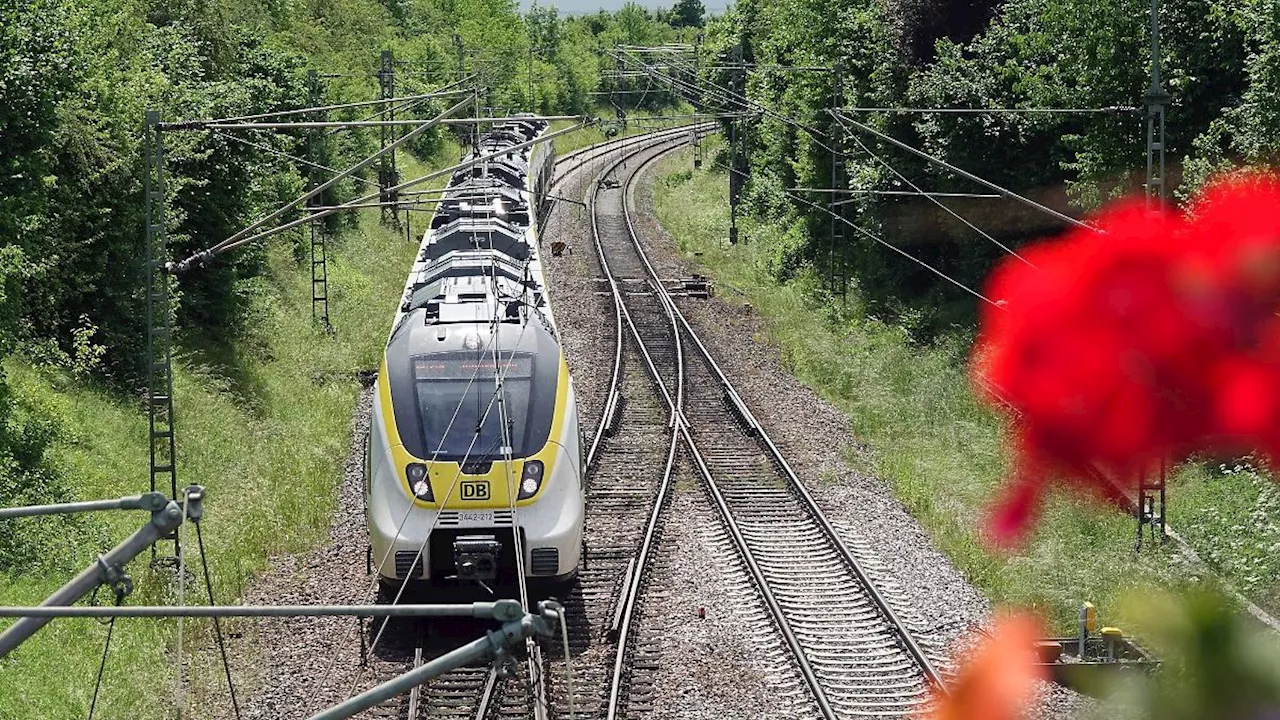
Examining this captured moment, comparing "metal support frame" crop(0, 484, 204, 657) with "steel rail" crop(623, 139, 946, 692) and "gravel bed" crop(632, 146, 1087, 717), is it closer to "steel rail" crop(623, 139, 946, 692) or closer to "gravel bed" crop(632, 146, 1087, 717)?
"steel rail" crop(623, 139, 946, 692)

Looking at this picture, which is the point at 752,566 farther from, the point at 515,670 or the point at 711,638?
the point at 515,670

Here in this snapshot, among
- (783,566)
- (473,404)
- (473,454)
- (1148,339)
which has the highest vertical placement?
(1148,339)

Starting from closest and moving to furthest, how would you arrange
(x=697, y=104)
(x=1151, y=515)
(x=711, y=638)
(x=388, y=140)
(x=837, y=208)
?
(x=711, y=638) < (x=1151, y=515) < (x=837, y=208) < (x=388, y=140) < (x=697, y=104)

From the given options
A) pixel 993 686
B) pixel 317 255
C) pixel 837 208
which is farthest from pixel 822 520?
pixel 317 255

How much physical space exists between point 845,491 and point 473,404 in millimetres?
7393

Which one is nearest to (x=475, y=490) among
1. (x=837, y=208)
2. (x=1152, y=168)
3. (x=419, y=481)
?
(x=419, y=481)

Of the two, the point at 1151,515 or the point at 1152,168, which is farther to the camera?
the point at 1151,515

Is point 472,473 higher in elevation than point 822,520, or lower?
higher

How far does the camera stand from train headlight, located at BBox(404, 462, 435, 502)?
14164mm

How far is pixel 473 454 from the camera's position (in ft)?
47.0

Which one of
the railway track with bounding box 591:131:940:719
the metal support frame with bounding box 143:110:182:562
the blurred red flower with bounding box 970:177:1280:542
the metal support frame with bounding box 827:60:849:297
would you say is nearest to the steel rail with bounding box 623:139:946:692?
the railway track with bounding box 591:131:940:719

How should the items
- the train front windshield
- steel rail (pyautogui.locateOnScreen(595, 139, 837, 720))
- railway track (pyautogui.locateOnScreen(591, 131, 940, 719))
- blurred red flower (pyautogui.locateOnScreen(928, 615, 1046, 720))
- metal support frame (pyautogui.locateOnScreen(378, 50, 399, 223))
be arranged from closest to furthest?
1. blurred red flower (pyautogui.locateOnScreen(928, 615, 1046, 720))
2. steel rail (pyautogui.locateOnScreen(595, 139, 837, 720))
3. railway track (pyautogui.locateOnScreen(591, 131, 940, 719))
4. the train front windshield
5. metal support frame (pyautogui.locateOnScreen(378, 50, 399, 223))

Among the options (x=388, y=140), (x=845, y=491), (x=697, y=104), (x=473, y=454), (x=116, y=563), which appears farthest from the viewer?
(x=697, y=104)

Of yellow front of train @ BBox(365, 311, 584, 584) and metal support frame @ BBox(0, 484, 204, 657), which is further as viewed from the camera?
yellow front of train @ BBox(365, 311, 584, 584)
